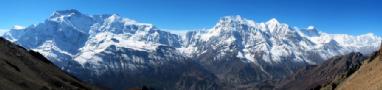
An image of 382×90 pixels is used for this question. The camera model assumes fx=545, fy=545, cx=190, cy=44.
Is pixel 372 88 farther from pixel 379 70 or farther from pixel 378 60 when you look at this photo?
pixel 378 60

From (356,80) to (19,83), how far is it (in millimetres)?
65352

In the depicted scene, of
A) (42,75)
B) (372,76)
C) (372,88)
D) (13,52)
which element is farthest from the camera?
(13,52)

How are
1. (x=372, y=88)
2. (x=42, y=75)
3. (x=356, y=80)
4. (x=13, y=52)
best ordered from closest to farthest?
1. (x=372, y=88)
2. (x=356, y=80)
3. (x=42, y=75)
4. (x=13, y=52)

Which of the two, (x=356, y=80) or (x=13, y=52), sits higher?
(x=13, y=52)

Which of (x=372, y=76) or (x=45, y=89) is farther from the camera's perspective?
(x=45, y=89)

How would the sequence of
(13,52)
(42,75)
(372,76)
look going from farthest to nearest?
(13,52), (42,75), (372,76)

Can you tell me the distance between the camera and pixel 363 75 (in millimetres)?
108750

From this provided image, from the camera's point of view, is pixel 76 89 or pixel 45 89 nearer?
pixel 45 89

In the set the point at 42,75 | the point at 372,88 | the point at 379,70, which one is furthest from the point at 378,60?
the point at 42,75

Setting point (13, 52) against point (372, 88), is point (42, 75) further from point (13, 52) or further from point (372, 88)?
point (372, 88)

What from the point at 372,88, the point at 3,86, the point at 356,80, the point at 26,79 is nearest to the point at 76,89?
the point at 26,79

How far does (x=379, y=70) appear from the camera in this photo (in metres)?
100

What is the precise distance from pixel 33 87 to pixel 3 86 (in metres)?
16.4

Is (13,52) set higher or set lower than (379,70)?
higher
